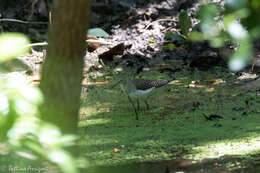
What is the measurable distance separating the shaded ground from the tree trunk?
1.89ft

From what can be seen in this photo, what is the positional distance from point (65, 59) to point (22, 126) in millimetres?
1849

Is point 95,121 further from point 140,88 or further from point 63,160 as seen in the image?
point 63,160

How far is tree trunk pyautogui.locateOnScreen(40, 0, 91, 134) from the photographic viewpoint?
2.74 meters

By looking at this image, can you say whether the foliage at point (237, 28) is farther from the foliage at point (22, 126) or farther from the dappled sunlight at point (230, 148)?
the dappled sunlight at point (230, 148)

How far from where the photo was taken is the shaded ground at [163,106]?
170 inches

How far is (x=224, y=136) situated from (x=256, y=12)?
3.99 metres

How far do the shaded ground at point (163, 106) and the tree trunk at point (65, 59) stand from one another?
0.58m

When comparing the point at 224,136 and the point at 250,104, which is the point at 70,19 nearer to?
the point at 224,136

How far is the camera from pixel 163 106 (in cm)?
639

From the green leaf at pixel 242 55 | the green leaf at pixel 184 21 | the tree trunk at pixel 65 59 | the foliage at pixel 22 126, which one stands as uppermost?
the green leaf at pixel 184 21

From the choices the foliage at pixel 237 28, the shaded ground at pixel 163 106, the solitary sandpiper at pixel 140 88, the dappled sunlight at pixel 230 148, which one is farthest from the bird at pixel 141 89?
the foliage at pixel 237 28

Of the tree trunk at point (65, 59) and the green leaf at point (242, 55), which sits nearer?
the green leaf at point (242, 55)

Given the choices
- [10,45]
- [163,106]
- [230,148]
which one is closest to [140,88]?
[163,106]

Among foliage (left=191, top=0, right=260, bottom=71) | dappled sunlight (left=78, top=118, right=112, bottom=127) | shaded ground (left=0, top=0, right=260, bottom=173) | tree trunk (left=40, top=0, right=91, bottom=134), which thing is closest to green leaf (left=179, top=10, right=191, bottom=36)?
shaded ground (left=0, top=0, right=260, bottom=173)
